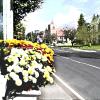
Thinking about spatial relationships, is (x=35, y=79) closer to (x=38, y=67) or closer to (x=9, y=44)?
Result: (x=38, y=67)

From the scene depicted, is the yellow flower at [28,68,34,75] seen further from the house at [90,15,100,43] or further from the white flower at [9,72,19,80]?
the house at [90,15,100,43]

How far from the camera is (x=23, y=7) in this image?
2781 centimetres

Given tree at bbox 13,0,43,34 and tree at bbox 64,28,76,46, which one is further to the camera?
tree at bbox 64,28,76,46

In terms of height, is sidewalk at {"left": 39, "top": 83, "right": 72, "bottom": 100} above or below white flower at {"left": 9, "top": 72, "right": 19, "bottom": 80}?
below

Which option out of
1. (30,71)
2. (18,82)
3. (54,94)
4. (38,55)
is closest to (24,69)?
(30,71)

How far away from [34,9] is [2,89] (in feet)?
75.4

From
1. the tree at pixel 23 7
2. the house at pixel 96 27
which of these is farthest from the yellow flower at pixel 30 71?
the house at pixel 96 27

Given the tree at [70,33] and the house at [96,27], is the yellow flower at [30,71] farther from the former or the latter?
the tree at [70,33]

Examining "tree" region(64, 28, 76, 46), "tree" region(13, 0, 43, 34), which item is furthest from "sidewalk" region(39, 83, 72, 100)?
"tree" region(64, 28, 76, 46)

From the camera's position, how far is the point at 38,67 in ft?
22.2

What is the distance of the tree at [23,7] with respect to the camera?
1088 inches

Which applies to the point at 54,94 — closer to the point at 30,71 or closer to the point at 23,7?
the point at 30,71

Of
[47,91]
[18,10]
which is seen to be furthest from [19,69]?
[18,10]

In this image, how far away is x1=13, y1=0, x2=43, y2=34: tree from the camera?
2762 centimetres
